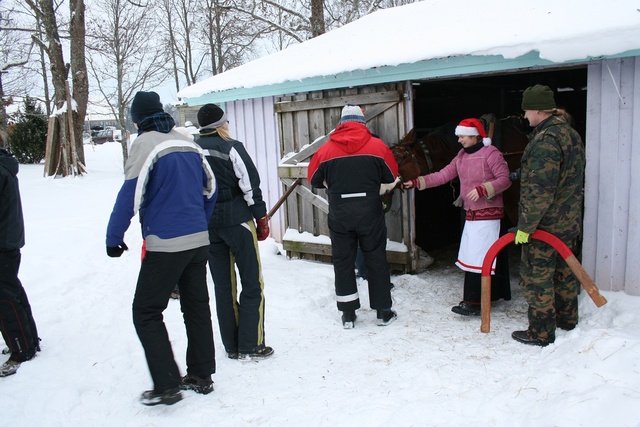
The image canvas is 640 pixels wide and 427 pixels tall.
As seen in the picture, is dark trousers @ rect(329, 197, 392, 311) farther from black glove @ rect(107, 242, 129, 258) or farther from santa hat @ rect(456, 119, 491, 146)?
black glove @ rect(107, 242, 129, 258)

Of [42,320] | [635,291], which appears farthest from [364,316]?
[42,320]

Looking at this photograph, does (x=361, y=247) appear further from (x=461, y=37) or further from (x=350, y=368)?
(x=461, y=37)

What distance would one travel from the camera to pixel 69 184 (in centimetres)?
1391

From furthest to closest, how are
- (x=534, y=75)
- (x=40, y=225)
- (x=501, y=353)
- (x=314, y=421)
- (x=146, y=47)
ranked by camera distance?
1. (x=146, y=47)
2. (x=40, y=225)
3. (x=534, y=75)
4. (x=501, y=353)
5. (x=314, y=421)

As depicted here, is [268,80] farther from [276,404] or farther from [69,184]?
Result: [69,184]

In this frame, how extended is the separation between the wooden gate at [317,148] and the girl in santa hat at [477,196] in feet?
3.93

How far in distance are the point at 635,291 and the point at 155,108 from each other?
4.14 metres

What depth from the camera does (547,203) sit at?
152 inches

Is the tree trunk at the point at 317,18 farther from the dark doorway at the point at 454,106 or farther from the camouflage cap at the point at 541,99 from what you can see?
the camouflage cap at the point at 541,99

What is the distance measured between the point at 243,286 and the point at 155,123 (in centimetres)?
143

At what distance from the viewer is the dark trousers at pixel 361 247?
4613mm

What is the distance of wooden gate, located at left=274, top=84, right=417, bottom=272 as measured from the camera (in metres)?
6.06

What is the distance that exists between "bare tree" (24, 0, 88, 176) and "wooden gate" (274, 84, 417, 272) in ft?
32.7

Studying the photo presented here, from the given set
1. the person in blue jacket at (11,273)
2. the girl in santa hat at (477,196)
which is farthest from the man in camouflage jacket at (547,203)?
the person in blue jacket at (11,273)
